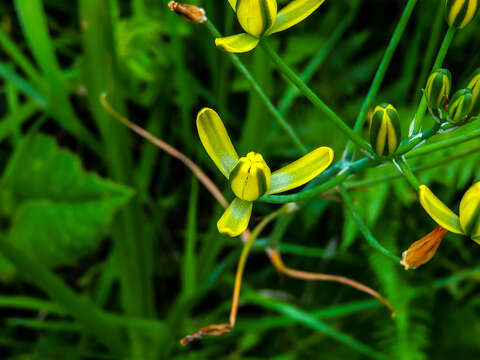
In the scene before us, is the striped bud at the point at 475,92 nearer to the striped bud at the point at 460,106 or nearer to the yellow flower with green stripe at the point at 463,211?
the striped bud at the point at 460,106

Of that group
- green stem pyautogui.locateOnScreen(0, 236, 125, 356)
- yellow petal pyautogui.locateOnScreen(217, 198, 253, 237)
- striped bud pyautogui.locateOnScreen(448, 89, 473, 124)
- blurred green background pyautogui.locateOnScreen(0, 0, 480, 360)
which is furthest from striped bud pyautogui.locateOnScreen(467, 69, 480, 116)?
green stem pyautogui.locateOnScreen(0, 236, 125, 356)

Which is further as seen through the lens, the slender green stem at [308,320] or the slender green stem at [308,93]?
the slender green stem at [308,320]

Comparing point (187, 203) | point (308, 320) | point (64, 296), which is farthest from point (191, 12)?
point (187, 203)

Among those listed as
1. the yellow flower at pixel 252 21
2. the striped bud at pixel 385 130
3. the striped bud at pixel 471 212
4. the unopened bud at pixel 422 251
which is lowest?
the unopened bud at pixel 422 251

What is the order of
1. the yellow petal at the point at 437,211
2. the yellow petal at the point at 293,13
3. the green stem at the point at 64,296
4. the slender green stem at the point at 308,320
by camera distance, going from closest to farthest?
1. the yellow petal at the point at 437,211
2. the yellow petal at the point at 293,13
3. the green stem at the point at 64,296
4. the slender green stem at the point at 308,320

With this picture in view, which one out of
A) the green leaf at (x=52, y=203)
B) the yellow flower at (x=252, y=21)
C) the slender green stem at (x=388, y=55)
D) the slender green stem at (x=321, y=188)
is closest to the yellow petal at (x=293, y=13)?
the yellow flower at (x=252, y=21)

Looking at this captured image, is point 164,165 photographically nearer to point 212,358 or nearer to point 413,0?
point 212,358
